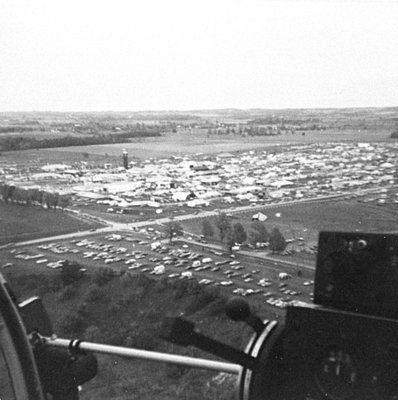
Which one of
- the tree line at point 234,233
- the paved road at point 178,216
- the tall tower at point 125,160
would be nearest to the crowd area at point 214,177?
the tall tower at point 125,160

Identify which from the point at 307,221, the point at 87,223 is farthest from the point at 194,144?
the point at 307,221

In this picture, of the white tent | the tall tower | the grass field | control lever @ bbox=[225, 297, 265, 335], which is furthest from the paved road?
control lever @ bbox=[225, 297, 265, 335]

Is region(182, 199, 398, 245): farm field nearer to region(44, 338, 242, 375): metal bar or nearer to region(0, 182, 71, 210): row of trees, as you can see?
region(0, 182, 71, 210): row of trees

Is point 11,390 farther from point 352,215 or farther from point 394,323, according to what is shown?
point 352,215

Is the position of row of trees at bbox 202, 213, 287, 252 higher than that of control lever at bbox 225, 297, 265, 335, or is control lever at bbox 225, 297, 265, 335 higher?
control lever at bbox 225, 297, 265, 335

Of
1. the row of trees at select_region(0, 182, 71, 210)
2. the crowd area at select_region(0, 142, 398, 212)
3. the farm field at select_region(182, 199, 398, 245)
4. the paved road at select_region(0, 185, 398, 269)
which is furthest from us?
the crowd area at select_region(0, 142, 398, 212)

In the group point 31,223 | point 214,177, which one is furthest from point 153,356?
point 214,177
